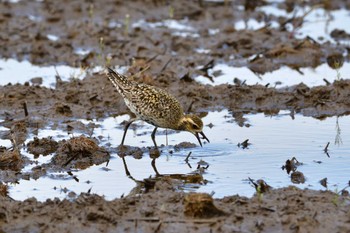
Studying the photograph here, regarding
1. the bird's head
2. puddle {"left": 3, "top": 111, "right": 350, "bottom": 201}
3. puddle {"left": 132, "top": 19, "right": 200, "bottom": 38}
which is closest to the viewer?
puddle {"left": 3, "top": 111, "right": 350, "bottom": 201}

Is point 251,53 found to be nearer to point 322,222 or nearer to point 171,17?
point 171,17

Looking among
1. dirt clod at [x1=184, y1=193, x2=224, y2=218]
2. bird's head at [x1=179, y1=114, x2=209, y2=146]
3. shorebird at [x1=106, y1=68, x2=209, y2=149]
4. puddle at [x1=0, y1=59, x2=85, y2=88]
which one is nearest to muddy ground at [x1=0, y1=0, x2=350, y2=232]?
dirt clod at [x1=184, y1=193, x2=224, y2=218]

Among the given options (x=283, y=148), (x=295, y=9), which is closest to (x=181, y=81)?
(x=283, y=148)

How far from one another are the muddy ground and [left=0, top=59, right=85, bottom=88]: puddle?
264 mm

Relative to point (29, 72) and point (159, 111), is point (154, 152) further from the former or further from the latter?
point (29, 72)

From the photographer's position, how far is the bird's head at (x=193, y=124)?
12164 millimetres

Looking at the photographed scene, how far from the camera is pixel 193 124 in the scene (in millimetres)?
12180

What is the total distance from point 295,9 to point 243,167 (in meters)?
12.6

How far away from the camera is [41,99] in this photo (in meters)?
14.6

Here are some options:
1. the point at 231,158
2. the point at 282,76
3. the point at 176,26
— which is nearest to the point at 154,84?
the point at 282,76

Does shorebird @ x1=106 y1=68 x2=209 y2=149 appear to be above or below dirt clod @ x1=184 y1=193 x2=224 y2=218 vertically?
above

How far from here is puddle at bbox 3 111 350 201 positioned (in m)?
10.5

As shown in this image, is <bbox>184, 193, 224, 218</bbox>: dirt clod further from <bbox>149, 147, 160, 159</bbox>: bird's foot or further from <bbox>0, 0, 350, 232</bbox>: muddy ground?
<bbox>149, 147, 160, 159</bbox>: bird's foot

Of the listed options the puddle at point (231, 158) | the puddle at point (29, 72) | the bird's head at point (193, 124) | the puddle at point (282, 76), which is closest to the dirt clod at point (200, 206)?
the puddle at point (231, 158)
